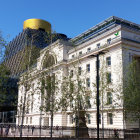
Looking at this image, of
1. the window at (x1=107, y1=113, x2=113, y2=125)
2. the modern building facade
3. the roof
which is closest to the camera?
the modern building facade

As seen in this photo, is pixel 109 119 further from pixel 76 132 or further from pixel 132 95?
pixel 76 132

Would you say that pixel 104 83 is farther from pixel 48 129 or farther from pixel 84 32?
pixel 84 32

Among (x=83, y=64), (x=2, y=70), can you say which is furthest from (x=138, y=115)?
(x=83, y=64)

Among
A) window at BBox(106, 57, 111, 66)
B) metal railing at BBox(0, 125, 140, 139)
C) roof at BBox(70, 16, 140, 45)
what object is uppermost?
roof at BBox(70, 16, 140, 45)

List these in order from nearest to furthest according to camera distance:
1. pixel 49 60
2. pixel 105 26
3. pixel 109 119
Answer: pixel 49 60 → pixel 109 119 → pixel 105 26

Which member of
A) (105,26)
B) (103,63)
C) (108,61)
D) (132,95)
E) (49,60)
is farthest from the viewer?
(105,26)

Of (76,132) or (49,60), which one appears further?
(49,60)

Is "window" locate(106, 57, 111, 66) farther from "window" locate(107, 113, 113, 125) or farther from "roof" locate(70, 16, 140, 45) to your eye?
"window" locate(107, 113, 113, 125)

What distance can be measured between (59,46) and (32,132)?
114ft

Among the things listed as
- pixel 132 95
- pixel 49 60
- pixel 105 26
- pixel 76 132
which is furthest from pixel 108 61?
pixel 76 132

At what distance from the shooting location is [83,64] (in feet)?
174

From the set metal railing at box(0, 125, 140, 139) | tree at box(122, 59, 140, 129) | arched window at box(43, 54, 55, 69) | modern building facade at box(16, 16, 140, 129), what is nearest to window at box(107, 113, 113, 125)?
modern building facade at box(16, 16, 140, 129)

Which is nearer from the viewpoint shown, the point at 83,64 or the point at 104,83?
the point at 104,83

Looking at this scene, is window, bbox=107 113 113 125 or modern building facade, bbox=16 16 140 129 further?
window, bbox=107 113 113 125
